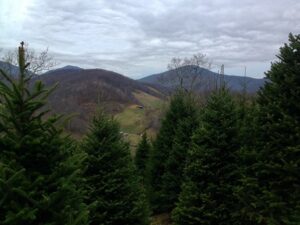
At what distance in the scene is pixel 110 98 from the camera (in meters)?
139

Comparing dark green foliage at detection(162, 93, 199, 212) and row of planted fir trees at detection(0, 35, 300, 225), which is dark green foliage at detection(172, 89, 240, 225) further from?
dark green foliage at detection(162, 93, 199, 212)

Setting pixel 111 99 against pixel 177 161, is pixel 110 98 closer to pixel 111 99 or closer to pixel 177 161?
pixel 111 99

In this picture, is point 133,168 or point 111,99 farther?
point 111,99

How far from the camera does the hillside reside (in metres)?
95.4

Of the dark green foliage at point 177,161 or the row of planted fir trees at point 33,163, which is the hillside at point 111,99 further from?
the row of planted fir trees at point 33,163

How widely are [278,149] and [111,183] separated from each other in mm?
5022

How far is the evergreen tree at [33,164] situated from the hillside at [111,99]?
2676 inches

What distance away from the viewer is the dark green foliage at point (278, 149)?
9031 mm

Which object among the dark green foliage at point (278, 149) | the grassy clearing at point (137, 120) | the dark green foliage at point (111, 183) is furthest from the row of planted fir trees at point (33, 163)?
the grassy clearing at point (137, 120)

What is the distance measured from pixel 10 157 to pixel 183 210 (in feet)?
25.0

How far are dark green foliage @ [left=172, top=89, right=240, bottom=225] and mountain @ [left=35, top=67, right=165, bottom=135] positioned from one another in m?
61.5

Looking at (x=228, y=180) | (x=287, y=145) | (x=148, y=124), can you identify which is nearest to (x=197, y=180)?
(x=228, y=180)

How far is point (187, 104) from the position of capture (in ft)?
74.0

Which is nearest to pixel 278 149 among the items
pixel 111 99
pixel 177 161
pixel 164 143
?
pixel 177 161
